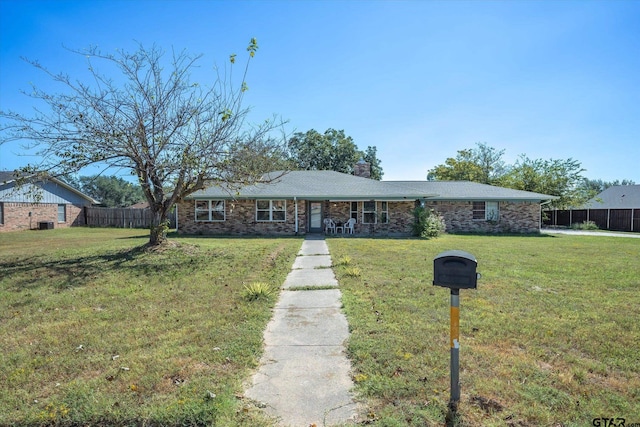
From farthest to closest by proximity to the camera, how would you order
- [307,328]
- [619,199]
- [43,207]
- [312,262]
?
[619,199]
[43,207]
[312,262]
[307,328]

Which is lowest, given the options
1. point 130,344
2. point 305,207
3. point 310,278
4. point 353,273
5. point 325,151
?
point 130,344

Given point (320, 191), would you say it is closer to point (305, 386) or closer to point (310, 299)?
point (310, 299)

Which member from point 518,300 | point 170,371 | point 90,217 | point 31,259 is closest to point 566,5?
point 518,300

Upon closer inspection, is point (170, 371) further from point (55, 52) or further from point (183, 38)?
point (55, 52)

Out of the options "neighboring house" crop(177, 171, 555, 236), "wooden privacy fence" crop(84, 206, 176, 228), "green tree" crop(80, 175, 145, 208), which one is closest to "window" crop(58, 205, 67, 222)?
"wooden privacy fence" crop(84, 206, 176, 228)

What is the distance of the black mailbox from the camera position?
2672 millimetres

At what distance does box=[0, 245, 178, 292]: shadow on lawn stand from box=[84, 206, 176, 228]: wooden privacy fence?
1809cm

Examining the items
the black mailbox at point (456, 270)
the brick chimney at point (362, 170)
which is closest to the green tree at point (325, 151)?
the brick chimney at point (362, 170)

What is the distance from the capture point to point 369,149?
1896 inches

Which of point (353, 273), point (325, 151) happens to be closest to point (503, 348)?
point (353, 273)

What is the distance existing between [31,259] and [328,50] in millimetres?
11099

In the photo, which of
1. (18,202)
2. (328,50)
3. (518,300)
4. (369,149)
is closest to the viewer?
(518,300)

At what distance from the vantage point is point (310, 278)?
25.4 ft

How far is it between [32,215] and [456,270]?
3073 centimetres
